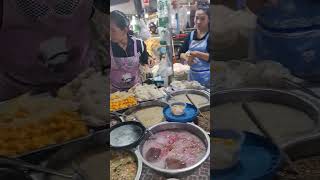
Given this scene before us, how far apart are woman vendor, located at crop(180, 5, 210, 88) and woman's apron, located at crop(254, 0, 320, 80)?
0.55 feet

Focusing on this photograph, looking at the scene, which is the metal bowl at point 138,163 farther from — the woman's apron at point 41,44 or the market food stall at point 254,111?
the woman's apron at point 41,44

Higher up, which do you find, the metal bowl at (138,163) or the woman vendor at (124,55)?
the woman vendor at (124,55)

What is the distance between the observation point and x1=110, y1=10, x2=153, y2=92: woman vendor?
107cm

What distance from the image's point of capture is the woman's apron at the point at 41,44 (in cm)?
103

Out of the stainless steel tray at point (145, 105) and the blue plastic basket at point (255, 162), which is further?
the stainless steel tray at point (145, 105)

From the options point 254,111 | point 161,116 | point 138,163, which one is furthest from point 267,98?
point 138,163

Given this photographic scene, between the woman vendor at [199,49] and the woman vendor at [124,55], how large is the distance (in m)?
0.13

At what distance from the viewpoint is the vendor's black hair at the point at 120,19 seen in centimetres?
106

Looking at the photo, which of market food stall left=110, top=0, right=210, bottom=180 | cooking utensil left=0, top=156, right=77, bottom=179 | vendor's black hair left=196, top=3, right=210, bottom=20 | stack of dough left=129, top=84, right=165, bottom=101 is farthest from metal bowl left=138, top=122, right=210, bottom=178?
vendor's black hair left=196, top=3, right=210, bottom=20

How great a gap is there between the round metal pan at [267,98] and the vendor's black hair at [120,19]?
1.23 feet

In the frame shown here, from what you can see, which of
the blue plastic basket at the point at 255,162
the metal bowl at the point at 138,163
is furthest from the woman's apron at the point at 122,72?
the blue plastic basket at the point at 255,162

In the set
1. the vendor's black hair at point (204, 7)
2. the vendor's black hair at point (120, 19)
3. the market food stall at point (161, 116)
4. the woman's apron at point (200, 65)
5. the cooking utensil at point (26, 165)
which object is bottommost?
the cooking utensil at point (26, 165)

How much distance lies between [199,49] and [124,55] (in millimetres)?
252

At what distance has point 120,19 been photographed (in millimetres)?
1061
